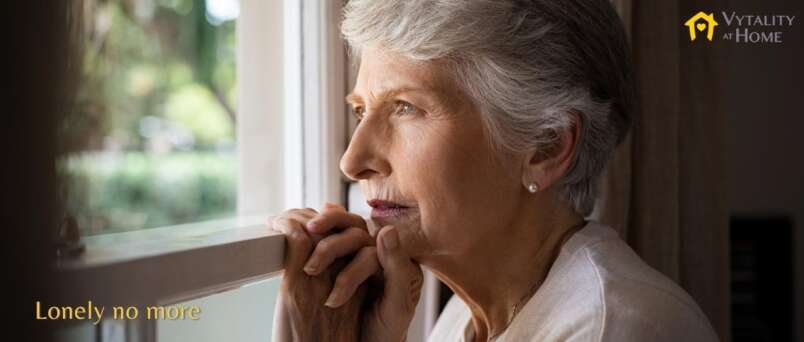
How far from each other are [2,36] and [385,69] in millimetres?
1008

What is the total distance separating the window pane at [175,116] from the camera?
1060 mm

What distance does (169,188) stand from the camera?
4.61 feet

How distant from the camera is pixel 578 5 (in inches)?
43.8

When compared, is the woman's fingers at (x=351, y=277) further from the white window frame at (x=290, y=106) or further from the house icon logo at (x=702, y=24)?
the house icon logo at (x=702, y=24)

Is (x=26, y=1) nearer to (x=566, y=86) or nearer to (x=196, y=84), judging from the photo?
(x=566, y=86)

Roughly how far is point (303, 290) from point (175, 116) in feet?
1.87

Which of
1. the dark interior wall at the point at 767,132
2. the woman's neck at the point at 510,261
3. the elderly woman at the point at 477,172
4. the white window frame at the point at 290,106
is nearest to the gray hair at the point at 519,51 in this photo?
the elderly woman at the point at 477,172

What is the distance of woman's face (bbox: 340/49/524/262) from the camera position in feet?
3.73

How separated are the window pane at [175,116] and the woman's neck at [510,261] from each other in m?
0.51

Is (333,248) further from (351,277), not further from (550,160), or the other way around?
(550,160)

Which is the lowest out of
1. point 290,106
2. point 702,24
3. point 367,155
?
point 367,155

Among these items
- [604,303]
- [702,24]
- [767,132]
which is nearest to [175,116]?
[604,303]

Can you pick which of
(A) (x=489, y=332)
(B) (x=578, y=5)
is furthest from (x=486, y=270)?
(B) (x=578, y=5)

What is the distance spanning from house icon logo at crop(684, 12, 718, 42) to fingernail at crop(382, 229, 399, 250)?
3.82 ft
